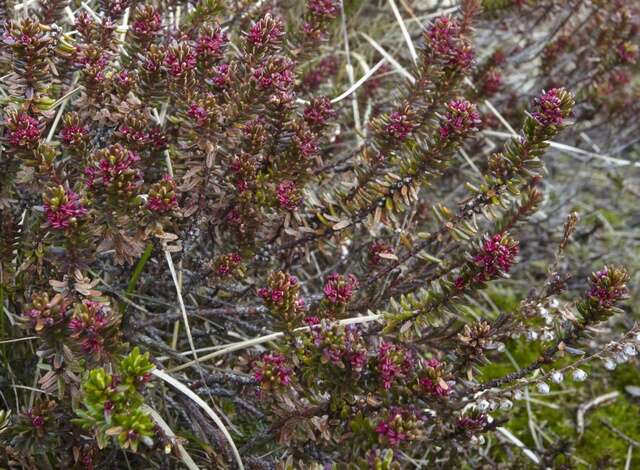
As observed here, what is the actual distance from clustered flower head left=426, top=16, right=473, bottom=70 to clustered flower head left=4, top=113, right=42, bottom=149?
132 cm

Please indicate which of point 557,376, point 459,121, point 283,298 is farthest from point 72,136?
point 557,376

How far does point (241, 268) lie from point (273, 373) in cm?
43

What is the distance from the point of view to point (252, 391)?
206 cm

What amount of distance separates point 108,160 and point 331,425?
0.91 m

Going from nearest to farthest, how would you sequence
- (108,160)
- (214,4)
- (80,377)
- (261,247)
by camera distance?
(108,160) < (80,377) < (261,247) < (214,4)

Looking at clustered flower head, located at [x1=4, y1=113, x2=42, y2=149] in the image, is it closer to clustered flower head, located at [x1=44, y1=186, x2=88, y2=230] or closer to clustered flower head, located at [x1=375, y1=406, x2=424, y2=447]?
clustered flower head, located at [x1=44, y1=186, x2=88, y2=230]

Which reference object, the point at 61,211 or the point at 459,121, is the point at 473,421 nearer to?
the point at 459,121

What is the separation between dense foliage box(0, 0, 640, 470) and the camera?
173 centimetres

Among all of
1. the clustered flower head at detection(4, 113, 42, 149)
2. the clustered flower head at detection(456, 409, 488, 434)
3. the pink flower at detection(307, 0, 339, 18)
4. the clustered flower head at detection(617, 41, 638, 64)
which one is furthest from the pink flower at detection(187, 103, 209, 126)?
the clustered flower head at detection(617, 41, 638, 64)

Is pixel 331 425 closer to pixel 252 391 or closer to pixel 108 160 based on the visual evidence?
pixel 252 391

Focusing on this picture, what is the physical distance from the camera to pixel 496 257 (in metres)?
1.87

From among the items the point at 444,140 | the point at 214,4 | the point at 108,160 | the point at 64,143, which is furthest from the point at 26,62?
the point at 444,140

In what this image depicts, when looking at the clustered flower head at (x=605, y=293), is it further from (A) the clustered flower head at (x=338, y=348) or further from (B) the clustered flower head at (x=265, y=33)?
(B) the clustered flower head at (x=265, y=33)

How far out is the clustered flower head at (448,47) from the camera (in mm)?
2344
